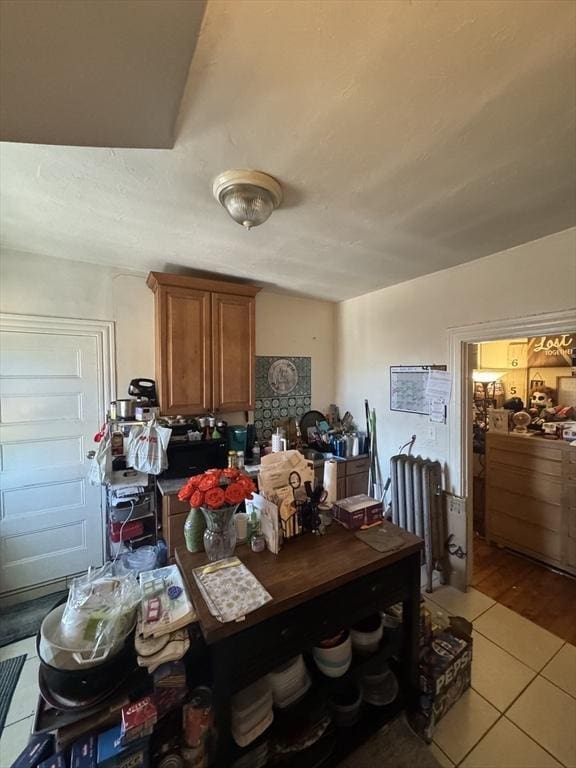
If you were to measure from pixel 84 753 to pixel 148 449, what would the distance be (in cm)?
159

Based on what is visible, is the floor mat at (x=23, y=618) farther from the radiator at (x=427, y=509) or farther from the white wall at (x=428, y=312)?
the white wall at (x=428, y=312)

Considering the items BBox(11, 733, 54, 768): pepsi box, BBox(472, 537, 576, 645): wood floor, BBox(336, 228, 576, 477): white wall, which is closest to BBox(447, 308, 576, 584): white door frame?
BBox(336, 228, 576, 477): white wall

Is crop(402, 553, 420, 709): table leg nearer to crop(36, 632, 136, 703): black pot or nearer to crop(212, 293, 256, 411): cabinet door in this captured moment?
crop(36, 632, 136, 703): black pot

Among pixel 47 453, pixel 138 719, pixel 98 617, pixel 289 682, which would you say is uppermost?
pixel 47 453

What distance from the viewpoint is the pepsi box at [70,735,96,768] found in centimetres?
85

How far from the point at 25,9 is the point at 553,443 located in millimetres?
3474

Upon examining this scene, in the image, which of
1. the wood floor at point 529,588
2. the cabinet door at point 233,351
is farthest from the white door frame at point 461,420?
the cabinet door at point 233,351

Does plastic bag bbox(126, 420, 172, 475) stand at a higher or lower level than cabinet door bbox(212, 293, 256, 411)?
lower

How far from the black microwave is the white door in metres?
0.68

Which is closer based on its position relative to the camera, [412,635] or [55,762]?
[55,762]

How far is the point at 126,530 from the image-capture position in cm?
228

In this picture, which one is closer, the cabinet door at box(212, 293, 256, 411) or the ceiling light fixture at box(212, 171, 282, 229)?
the ceiling light fixture at box(212, 171, 282, 229)

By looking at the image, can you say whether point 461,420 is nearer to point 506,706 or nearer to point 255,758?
point 506,706

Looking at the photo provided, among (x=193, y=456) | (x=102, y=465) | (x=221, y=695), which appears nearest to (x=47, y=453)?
(x=102, y=465)
